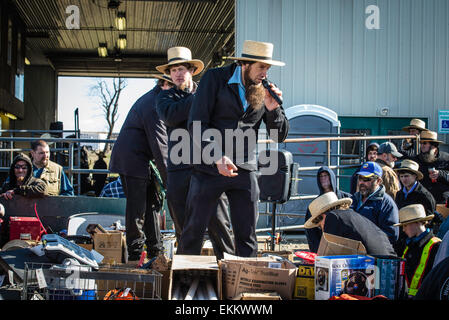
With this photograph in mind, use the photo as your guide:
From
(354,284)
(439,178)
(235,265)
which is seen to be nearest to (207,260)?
(235,265)

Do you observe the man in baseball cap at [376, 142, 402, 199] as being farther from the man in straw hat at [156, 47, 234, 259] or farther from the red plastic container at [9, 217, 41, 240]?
the red plastic container at [9, 217, 41, 240]

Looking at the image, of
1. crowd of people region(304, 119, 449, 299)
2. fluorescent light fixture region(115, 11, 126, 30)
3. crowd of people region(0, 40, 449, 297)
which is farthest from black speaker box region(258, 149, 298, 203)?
fluorescent light fixture region(115, 11, 126, 30)

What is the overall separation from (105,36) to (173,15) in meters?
5.27

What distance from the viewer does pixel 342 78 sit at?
1330 cm

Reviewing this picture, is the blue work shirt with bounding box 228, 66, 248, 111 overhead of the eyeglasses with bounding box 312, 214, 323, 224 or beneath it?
overhead

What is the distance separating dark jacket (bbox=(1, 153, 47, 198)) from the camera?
7500 millimetres

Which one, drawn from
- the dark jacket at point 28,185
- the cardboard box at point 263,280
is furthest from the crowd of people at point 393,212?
the dark jacket at point 28,185

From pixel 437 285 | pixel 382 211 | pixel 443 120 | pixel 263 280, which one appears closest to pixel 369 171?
pixel 382 211

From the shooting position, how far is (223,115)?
165 inches

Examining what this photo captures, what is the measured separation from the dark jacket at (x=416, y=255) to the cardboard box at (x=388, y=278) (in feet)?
4.92

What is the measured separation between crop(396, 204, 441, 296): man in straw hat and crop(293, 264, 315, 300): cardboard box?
1482 mm

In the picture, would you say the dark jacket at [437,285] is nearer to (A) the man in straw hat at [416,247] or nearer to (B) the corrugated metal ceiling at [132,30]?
(A) the man in straw hat at [416,247]

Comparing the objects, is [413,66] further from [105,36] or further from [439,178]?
[105,36]

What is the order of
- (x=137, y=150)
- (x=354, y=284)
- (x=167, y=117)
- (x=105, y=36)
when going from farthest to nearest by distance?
(x=105, y=36)
(x=137, y=150)
(x=167, y=117)
(x=354, y=284)
